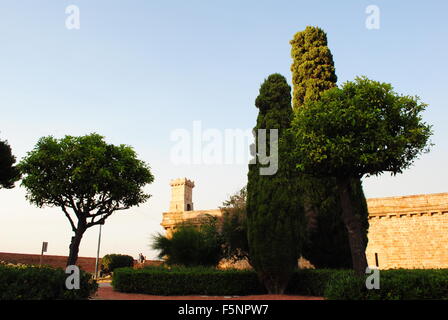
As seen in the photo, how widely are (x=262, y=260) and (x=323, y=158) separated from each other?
615 cm

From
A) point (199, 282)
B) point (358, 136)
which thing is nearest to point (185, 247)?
point (199, 282)

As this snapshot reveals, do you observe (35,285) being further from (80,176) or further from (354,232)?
(80,176)

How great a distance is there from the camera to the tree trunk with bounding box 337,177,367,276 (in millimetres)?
12680

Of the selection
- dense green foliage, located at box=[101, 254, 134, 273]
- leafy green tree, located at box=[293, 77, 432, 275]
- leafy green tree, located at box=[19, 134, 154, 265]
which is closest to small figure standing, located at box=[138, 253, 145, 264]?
dense green foliage, located at box=[101, 254, 134, 273]

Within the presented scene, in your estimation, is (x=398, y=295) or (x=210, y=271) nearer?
(x=398, y=295)

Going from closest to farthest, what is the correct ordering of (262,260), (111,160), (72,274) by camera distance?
(72,274), (262,260), (111,160)

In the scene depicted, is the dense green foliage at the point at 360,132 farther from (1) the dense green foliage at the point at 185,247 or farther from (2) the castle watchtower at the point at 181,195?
(2) the castle watchtower at the point at 181,195

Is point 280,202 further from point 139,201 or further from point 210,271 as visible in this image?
point 139,201

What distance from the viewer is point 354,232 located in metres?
13.0

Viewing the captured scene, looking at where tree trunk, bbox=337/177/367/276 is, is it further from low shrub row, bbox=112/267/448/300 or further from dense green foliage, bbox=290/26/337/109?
dense green foliage, bbox=290/26/337/109

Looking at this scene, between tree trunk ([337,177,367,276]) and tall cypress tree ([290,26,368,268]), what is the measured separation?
475 centimetres

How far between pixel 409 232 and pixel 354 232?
1824 centimetres
